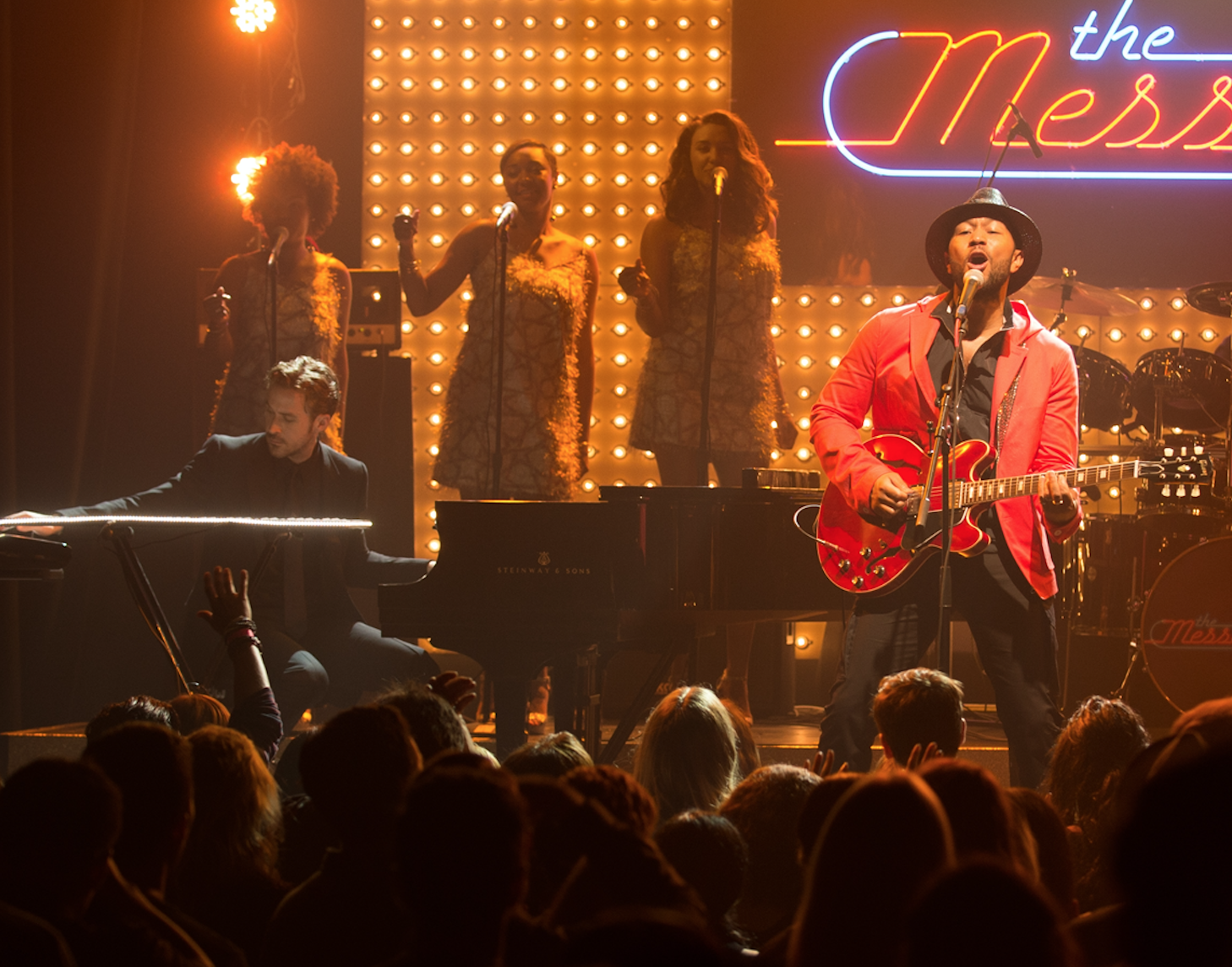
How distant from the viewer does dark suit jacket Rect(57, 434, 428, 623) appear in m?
5.05

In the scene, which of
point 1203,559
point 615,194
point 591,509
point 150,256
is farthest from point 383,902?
point 615,194

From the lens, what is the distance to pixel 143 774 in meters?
1.75

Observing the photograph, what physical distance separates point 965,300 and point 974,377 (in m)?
0.46

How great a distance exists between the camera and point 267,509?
5137 mm

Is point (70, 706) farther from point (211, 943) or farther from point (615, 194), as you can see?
point (211, 943)

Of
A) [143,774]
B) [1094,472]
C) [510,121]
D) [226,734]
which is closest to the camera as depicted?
[143,774]

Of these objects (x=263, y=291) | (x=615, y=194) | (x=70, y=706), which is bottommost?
(x=70, y=706)

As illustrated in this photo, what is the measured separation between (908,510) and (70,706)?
4.30 meters

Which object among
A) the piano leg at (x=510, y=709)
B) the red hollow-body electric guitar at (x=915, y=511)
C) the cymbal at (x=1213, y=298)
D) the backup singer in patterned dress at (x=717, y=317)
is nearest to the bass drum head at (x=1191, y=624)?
the cymbal at (x=1213, y=298)

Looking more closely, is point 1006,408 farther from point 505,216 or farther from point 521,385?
point 521,385

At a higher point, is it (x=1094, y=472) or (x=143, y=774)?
(x=1094, y=472)

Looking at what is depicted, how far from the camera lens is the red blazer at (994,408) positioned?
13.8 feet

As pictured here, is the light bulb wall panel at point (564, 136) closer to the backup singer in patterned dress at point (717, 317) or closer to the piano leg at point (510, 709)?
the backup singer in patterned dress at point (717, 317)

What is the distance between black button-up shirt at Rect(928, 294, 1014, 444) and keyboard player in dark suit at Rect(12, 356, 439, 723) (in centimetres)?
199
